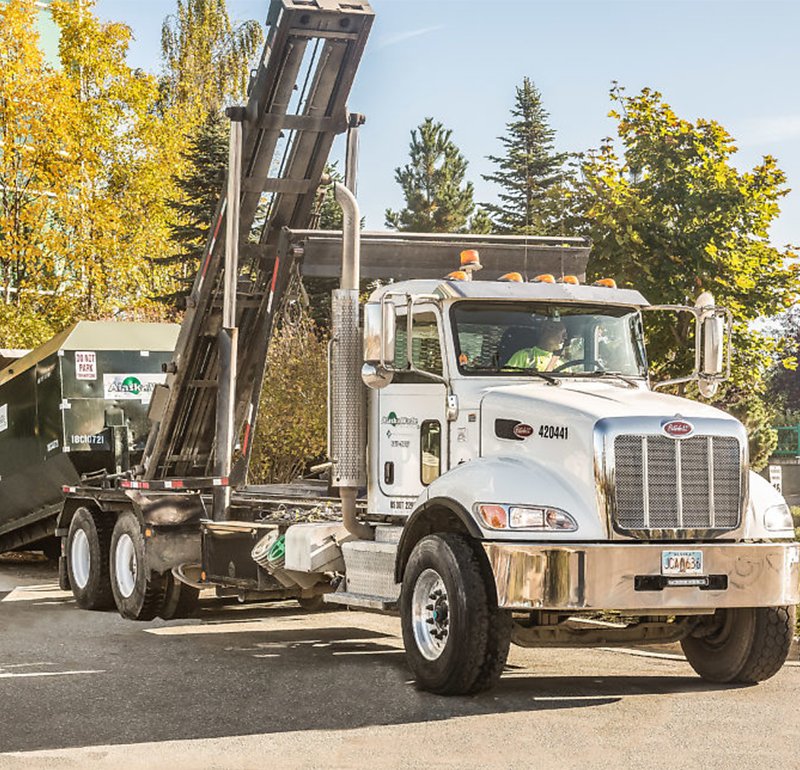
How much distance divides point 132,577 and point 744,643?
6167 millimetres

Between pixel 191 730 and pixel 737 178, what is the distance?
42.8 ft

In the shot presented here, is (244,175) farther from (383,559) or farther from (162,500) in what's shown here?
(383,559)

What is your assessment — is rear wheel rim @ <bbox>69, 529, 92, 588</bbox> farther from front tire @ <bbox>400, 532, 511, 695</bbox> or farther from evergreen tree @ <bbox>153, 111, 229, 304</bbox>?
evergreen tree @ <bbox>153, 111, 229, 304</bbox>

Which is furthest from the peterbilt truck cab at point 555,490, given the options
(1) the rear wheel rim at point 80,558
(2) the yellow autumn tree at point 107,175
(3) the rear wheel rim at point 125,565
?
(2) the yellow autumn tree at point 107,175

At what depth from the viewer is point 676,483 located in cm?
950

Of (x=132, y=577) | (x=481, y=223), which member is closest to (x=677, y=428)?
(x=132, y=577)

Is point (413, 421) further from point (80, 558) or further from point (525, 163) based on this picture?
point (525, 163)

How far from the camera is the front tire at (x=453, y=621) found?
9.42 metres

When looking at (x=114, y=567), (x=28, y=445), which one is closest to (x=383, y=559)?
(x=114, y=567)

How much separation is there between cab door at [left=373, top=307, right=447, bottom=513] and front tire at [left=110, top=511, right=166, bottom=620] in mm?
3494

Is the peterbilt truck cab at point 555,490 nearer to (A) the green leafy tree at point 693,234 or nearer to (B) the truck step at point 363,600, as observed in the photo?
(B) the truck step at point 363,600

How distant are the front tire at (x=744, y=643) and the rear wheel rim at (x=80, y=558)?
268 inches

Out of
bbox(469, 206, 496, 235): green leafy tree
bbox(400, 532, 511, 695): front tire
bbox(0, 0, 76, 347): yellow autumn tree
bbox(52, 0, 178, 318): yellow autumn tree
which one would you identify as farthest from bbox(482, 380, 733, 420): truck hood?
bbox(469, 206, 496, 235): green leafy tree

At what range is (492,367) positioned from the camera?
10.5m
